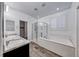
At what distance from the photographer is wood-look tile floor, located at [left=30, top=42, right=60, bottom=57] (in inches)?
46.1

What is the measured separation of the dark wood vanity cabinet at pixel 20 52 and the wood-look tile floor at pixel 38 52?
9cm

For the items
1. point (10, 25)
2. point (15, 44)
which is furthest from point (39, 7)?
point (15, 44)

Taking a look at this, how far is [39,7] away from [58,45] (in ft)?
2.58

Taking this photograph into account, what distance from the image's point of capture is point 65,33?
1173mm

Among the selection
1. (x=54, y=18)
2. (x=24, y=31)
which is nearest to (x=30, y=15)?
(x=24, y=31)

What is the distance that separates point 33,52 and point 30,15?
0.68 metres

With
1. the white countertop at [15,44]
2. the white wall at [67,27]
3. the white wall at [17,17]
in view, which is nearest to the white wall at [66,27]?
the white wall at [67,27]

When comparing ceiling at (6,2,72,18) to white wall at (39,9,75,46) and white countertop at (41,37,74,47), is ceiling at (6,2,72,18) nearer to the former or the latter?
white wall at (39,9,75,46)

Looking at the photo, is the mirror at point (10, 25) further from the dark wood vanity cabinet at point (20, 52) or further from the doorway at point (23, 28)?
the dark wood vanity cabinet at point (20, 52)

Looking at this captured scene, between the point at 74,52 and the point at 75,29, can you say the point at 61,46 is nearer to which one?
the point at 74,52

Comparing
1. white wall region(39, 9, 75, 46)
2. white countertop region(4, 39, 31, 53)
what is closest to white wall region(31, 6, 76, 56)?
white wall region(39, 9, 75, 46)

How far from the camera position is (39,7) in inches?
45.0

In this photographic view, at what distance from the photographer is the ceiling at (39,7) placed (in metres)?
1.07

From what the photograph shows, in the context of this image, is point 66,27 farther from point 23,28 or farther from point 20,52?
point 20,52
